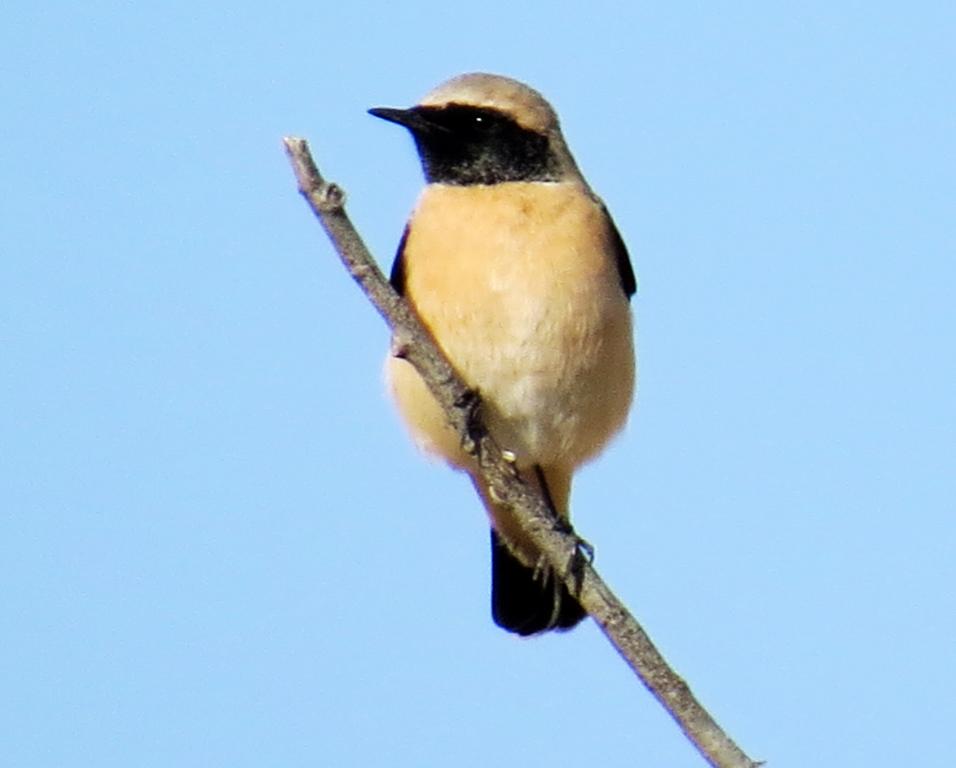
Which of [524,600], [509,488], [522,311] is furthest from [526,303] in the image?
[524,600]

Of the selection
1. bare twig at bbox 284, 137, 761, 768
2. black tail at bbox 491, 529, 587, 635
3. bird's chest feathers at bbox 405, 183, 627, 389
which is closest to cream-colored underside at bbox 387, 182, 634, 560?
bird's chest feathers at bbox 405, 183, 627, 389

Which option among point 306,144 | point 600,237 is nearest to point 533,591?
point 600,237

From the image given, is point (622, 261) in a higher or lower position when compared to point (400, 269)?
lower

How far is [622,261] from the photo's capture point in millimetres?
8266

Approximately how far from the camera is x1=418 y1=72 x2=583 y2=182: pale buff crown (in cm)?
824

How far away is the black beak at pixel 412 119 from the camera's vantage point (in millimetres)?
8125

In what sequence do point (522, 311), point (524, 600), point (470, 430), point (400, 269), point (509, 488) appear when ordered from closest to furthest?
point (509, 488) < point (470, 430) < point (522, 311) < point (400, 269) < point (524, 600)

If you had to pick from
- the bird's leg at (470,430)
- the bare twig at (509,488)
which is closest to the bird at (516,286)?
the bird's leg at (470,430)

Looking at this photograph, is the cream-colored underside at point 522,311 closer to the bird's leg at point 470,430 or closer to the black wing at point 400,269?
the black wing at point 400,269

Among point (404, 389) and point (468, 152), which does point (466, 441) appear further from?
point (468, 152)

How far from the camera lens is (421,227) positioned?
7.98 m

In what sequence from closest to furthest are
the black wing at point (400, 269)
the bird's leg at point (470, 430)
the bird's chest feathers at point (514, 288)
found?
the bird's leg at point (470, 430) → the bird's chest feathers at point (514, 288) → the black wing at point (400, 269)

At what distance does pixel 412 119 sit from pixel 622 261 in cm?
117

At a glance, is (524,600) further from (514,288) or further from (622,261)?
(514,288)
